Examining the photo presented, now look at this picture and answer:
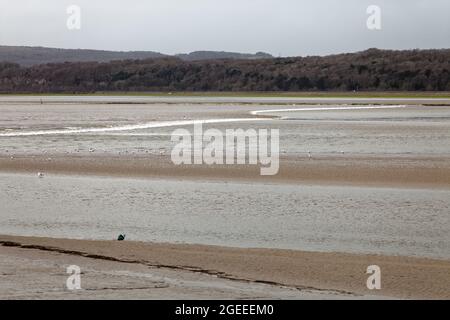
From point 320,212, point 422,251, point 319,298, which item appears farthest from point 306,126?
point 319,298

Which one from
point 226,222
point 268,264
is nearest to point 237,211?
point 226,222

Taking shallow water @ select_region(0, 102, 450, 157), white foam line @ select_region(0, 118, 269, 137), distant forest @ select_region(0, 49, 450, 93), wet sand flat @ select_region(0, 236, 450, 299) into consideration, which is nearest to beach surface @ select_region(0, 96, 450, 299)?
wet sand flat @ select_region(0, 236, 450, 299)

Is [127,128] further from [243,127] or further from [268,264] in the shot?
[268,264]

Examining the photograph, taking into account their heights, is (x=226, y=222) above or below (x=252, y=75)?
below

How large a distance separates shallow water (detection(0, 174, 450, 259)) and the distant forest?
3217 inches

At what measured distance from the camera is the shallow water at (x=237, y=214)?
526 inches

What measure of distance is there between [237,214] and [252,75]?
10081 centimetres

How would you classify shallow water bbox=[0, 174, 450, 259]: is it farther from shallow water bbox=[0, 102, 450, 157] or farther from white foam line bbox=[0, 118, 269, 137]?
white foam line bbox=[0, 118, 269, 137]

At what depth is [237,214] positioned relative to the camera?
51.2 feet

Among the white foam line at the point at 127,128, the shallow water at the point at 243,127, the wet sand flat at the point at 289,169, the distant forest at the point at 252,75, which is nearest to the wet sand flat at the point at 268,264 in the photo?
the wet sand flat at the point at 289,169

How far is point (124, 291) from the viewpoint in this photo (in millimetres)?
9633

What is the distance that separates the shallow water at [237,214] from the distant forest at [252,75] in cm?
8172

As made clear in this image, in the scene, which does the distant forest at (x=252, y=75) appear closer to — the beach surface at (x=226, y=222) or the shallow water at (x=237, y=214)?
the beach surface at (x=226, y=222)
